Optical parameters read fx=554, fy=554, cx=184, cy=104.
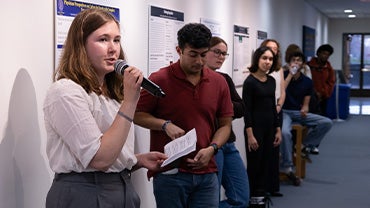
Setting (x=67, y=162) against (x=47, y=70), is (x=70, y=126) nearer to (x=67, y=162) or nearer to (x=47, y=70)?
(x=67, y=162)

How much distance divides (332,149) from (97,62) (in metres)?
7.36

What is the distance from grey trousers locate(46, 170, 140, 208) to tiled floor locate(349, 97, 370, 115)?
1281 centimetres

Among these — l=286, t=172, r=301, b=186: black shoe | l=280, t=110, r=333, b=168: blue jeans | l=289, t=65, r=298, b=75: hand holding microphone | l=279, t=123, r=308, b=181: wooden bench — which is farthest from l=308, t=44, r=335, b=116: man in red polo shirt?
l=286, t=172, r=301, b=186: black shoe

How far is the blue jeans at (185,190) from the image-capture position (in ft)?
8.83

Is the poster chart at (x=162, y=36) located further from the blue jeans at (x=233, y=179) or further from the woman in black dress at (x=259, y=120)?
the woman in black dress at (x=259, y=120)

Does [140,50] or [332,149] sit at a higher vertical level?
[140,50]

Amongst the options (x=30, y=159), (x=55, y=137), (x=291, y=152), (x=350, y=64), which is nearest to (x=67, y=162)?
(x=55, y=137)

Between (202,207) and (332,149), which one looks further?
(332,149)

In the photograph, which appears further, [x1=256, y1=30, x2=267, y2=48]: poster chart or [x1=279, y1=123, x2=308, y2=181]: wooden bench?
[x1=256, y1=30, x2=267, y2=48]: poster chart

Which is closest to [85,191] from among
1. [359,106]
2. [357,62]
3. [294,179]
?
[294,179]

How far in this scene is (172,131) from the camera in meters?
2.57

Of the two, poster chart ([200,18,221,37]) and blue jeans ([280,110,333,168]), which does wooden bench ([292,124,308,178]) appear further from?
poster chart ([200,18,221,37])

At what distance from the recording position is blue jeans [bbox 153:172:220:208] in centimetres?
269

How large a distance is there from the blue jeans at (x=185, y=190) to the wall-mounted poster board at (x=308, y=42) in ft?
27.7
